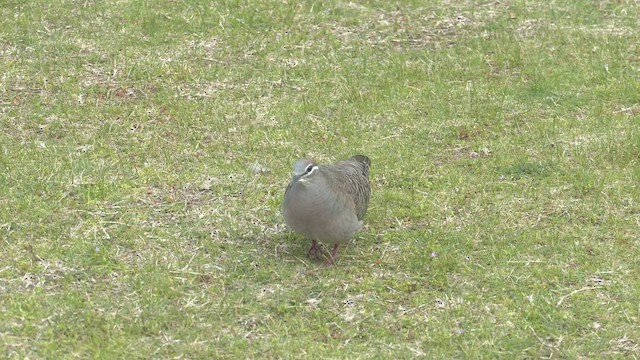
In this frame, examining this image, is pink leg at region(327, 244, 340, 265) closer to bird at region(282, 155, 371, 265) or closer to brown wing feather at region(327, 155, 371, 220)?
bird at region(282, 155, 371, 265)

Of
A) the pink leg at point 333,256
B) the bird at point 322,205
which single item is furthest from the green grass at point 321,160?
the bird at point 322,205

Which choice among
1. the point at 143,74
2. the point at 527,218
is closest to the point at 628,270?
the point at 527,218

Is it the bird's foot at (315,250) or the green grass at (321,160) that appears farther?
the bird's foot at (315,250)

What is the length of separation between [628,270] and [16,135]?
515 centimetres

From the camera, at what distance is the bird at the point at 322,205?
6734 millimetres

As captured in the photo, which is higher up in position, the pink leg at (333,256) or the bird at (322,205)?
the bird at (322,205)

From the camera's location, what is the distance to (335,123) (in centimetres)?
926

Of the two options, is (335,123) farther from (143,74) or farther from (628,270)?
(628,270)

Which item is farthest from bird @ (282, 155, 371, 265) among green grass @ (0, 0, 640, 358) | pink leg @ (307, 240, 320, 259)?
green grass @ (0, 0, 640, 358)

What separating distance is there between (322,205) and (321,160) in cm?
193

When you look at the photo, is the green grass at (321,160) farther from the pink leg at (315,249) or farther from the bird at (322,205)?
the bird at (322,205)

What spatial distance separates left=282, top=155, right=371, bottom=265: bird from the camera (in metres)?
6.73

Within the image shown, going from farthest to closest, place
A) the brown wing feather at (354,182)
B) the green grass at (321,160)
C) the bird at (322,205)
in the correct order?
Answer: the brown wing feather at (354,182), the bird at (322,205), the green grass at (321,160)

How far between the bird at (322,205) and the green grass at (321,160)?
0.29 metres
